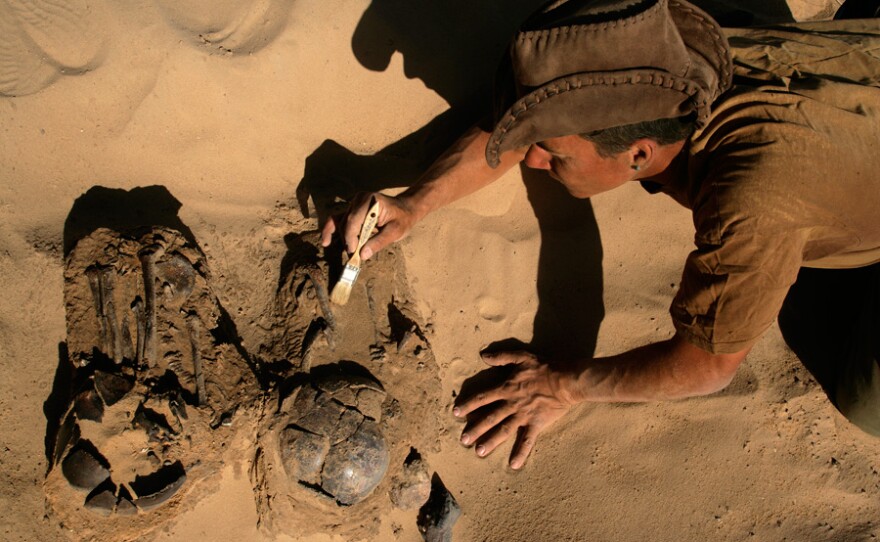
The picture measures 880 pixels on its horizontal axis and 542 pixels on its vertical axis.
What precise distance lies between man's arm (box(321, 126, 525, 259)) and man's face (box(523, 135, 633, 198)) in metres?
0.45

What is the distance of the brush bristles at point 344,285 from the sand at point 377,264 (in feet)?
0.38

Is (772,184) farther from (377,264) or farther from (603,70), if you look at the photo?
(377,264)

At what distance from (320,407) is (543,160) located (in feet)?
4.00

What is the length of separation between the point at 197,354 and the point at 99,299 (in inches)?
15.8

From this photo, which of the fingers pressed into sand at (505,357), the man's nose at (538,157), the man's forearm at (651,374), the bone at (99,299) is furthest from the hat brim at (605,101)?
the bone at (99,299)

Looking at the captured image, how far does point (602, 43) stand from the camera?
1806 millimetres

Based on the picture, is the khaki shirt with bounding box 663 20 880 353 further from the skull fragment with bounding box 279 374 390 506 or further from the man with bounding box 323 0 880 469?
the skull fragment with bounding box 279 374 390 506

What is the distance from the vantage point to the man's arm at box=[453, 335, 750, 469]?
233cm

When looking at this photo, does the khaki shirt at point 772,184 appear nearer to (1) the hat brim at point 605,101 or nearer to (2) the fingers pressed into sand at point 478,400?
(1) the hat brim at point 605,101

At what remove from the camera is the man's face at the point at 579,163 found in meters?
2.11

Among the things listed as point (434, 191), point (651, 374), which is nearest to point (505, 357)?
point (651, 374)

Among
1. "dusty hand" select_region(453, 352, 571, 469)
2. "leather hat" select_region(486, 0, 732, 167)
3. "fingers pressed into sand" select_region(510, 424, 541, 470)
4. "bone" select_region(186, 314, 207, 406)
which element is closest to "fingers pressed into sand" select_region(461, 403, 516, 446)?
"dusty hand" select_region(453, 352, 571, 469)

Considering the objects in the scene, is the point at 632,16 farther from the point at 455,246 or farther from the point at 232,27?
the point at 232,27

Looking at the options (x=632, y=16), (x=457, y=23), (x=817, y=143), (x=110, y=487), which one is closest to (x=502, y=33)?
(x=457, y=23)
